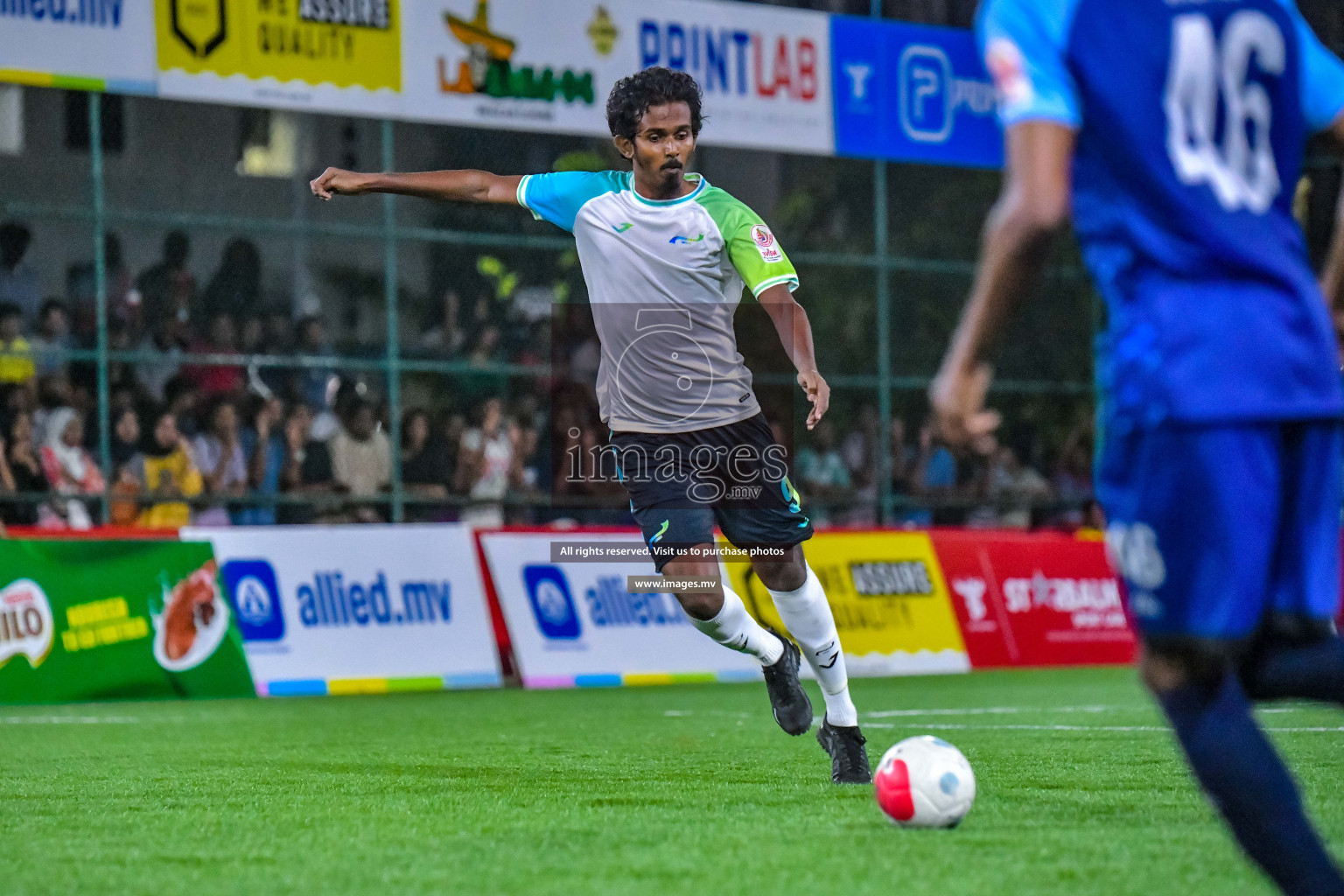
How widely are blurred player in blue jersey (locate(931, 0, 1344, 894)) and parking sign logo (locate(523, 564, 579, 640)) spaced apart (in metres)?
10.1

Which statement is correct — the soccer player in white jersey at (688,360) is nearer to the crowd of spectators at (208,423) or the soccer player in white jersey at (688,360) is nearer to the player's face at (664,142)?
the player's face at (664,142)

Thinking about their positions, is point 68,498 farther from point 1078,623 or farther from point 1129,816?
point 1129,816

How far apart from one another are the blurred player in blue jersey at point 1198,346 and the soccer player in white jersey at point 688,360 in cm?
299

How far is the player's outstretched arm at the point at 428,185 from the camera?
6.25 m

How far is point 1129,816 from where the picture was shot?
5.22 m

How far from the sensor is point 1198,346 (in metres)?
3.16

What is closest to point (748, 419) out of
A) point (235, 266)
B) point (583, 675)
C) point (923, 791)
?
point (923, 791)

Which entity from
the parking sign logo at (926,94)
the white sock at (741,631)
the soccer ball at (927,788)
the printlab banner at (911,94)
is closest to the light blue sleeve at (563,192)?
the white sock at (741,631)

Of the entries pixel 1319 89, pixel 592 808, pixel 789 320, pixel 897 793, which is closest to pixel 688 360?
pixel 789 320

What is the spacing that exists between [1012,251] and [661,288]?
3.71 m

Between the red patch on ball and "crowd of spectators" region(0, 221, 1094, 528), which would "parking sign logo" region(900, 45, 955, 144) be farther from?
the red patch on ball

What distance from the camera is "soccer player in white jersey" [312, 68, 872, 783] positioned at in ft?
21.2

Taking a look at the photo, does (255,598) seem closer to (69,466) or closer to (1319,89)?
(69,466)

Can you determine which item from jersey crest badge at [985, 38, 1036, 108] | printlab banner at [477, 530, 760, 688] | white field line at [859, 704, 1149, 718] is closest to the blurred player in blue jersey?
jersey crest badge at [985, 38, 1036, 108]
